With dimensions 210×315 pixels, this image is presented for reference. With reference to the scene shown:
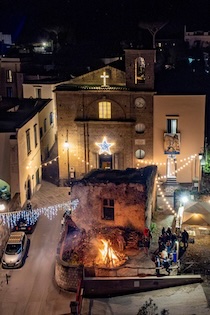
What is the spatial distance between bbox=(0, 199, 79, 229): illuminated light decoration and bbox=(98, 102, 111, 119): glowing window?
26.6 ft

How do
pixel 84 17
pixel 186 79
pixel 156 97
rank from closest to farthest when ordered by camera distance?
pixel 156 97 → pixel 186 79 → pixel 84 17

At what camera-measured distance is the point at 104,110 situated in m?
44.3

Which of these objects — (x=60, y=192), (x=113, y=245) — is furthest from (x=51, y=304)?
(x=60, y=192)

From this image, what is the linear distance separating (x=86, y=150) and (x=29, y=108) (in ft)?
25.8

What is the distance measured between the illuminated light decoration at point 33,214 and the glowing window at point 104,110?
811 centimetres

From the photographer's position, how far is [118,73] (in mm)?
45156

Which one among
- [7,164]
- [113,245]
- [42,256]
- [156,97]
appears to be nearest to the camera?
[113,245]

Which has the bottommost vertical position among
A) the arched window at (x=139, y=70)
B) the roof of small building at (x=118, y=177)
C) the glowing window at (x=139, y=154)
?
the glowing window at (x=139, y=154)

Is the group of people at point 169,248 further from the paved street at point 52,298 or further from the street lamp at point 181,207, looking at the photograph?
the paved street at point 52,298

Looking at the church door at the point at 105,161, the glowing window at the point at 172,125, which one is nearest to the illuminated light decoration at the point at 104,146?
the church door at the point at 105,161

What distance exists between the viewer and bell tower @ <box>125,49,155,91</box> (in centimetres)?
4306

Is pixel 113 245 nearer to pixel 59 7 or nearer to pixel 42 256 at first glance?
pixel 42 256

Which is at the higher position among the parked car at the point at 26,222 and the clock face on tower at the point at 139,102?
the clock face on tower at the point at 139,102

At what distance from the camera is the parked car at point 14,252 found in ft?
108
